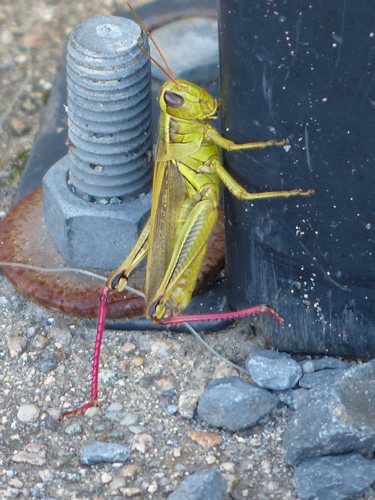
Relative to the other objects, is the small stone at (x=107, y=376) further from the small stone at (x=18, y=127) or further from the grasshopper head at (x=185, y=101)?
the small stone at (x=18, y=127)

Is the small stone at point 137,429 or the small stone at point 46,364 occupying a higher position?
the small stone at point 137,429

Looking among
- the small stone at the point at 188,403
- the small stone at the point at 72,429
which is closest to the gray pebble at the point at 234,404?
the small stone at the point at 188,403

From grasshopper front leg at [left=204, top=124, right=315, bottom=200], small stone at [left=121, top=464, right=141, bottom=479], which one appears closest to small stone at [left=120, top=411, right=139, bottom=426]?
small stone at [left=121, top=464, right=141, bottom=479]

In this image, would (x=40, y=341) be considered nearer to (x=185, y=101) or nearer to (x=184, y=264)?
(x=184, y=264)

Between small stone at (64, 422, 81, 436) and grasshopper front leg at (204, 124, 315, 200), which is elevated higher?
grasshopper front leg at (204, 124, 315, 200)

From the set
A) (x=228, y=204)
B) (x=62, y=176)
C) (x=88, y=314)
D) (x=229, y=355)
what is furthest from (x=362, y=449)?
(x=62, y=176)

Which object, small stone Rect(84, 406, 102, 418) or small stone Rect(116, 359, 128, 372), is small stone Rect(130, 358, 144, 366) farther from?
small stone Rect(84, 406, 102, 418)
